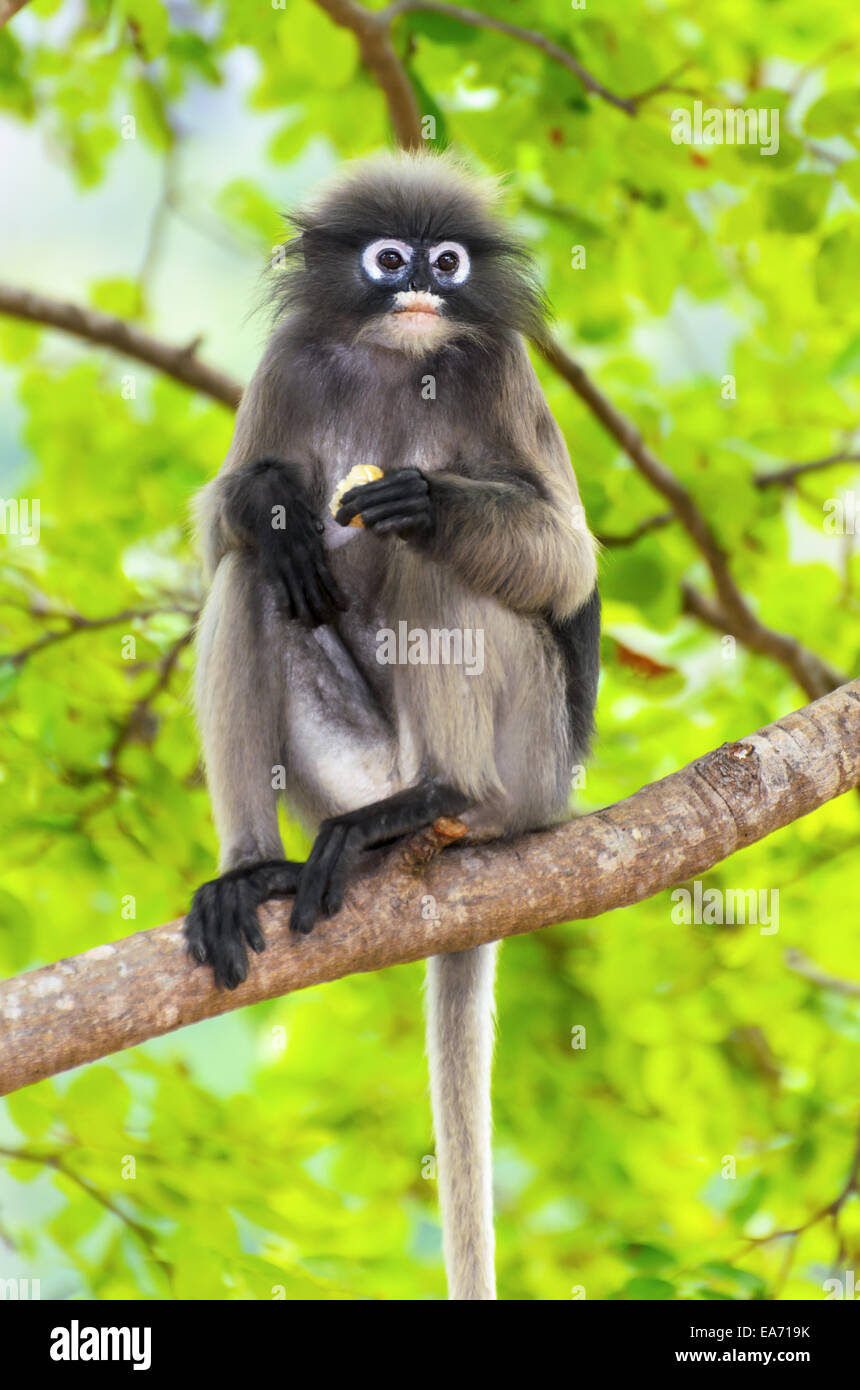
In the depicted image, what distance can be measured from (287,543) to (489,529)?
1.73 feet

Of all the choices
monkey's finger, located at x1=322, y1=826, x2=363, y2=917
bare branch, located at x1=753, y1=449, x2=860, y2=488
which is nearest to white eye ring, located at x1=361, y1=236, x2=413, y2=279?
monkey's finger, located at x1=322, y1=826, x2=363, y2=917

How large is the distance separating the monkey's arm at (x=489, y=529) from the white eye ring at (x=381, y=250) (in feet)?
2.19

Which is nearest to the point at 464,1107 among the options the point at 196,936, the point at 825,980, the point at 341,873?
the point at 341,873

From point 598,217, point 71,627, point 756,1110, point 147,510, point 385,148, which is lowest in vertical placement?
point 756,1110

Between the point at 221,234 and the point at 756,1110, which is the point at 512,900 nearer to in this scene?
the point at 756,1110

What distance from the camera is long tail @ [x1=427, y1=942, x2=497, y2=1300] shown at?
3.71 metres

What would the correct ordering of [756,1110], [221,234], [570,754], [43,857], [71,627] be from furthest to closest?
[221,234], [756,1110], [71,627], [43,857], [570,754]

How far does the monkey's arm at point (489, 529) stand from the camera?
361 centimetres

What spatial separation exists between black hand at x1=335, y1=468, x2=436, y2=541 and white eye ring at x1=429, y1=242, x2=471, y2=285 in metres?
0.75

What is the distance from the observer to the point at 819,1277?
14.8ft

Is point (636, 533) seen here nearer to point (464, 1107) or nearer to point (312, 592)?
point (312, 592)

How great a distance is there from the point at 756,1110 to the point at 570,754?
1.90 m

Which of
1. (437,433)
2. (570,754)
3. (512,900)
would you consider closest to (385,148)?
(437,433)

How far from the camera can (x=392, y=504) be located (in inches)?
Result: 142
